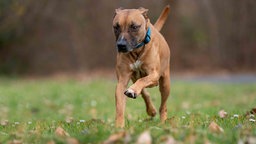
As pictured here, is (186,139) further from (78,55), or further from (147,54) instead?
(78,55)

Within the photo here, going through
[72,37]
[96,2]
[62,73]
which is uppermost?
[96,2]

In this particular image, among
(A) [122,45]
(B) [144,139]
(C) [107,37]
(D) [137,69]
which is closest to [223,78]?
(C) [107,37]

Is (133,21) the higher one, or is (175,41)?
(133,21)

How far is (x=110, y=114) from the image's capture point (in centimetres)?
1123

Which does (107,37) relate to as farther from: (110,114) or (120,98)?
(120,98)

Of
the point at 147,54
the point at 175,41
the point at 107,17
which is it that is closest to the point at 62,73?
the point at 107,17

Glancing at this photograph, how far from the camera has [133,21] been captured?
6.56m

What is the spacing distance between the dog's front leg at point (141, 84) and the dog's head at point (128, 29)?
0.40 meters

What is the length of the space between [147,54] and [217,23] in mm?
17024

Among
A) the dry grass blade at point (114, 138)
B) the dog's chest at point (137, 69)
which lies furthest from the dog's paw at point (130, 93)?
the dry grass blade at point (114, 138)

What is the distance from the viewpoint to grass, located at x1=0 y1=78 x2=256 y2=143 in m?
4.80

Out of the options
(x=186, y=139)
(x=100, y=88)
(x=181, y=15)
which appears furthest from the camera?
(x=181, y=15)

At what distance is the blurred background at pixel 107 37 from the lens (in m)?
22.9

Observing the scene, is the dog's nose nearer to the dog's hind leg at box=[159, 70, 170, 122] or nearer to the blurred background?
the dog's hind leg at box=[159, 70, 170, 122]
